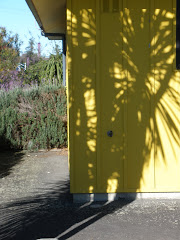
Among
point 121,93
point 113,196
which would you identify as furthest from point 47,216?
point 121,93

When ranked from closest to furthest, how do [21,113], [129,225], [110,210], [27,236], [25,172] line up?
1. [27,236]
2. [129,225]
3. [110,210]
4. [25,172]
5. [21,113]

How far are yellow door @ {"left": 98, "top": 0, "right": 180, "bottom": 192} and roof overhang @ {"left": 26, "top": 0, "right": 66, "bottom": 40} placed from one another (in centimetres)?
134

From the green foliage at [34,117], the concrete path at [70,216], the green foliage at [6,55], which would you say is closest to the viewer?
the concrete path at [70,216]

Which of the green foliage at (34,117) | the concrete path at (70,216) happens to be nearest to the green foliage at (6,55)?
the green foliage at (34,117)

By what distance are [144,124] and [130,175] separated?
0.85 metres

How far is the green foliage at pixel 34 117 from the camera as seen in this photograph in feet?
37.4

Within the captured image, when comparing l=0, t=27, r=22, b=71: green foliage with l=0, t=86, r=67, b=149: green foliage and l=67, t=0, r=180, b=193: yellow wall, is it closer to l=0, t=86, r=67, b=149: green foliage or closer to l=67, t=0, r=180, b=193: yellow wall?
l=0, t=86, r=67, b=149: green foliage

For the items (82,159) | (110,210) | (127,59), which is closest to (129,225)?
(110,210)

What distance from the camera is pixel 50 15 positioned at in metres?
7.73

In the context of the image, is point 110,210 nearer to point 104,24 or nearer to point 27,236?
point 27,236

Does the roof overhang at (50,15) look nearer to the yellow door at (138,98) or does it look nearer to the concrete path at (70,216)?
the yellow door at (138,98)

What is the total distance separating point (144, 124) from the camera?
586 centimetres

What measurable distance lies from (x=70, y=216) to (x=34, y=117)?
6658mm

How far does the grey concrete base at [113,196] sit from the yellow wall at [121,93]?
10 centimetres
